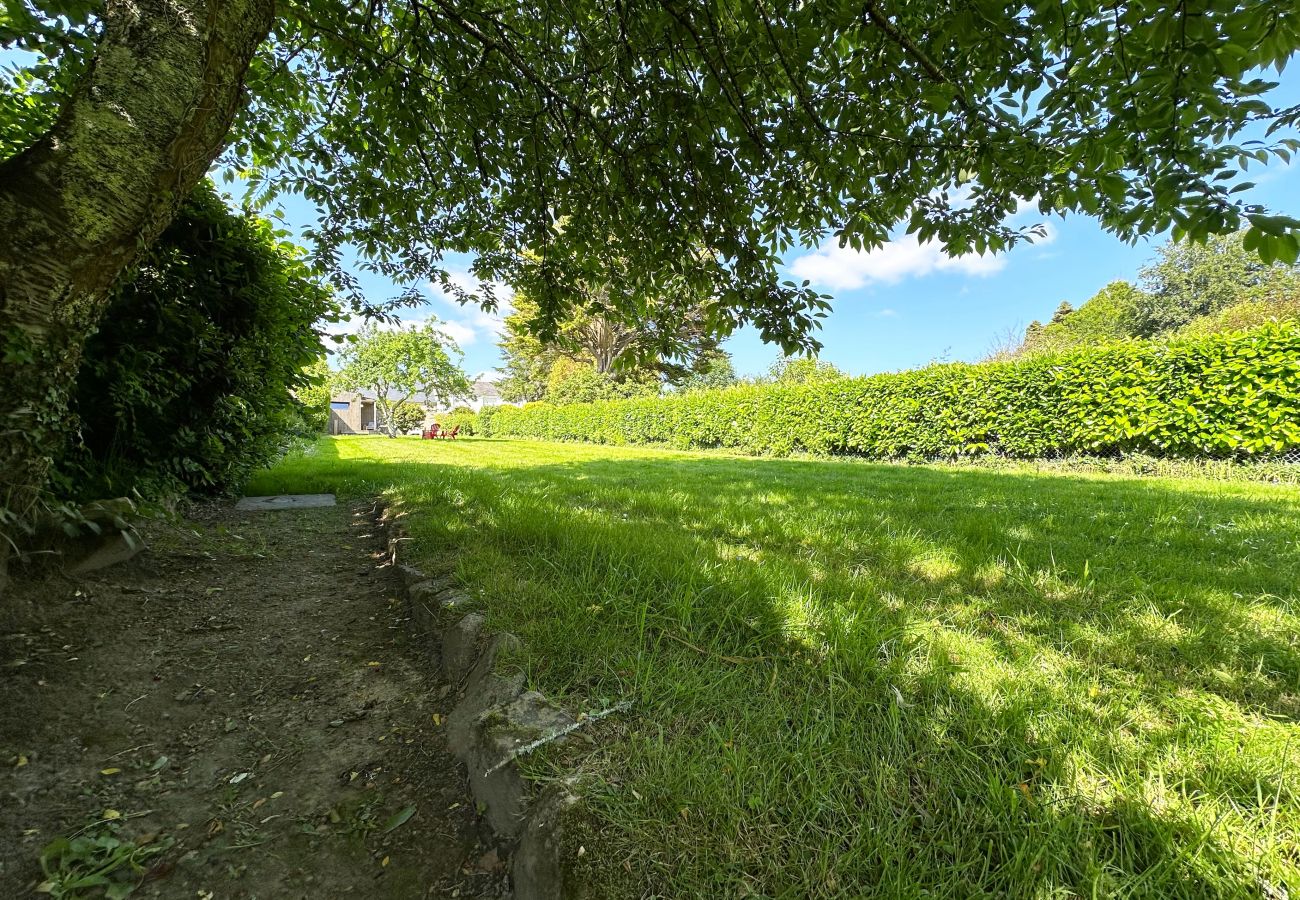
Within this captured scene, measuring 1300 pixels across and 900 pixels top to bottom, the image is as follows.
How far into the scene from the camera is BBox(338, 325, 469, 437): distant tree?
24.0 m

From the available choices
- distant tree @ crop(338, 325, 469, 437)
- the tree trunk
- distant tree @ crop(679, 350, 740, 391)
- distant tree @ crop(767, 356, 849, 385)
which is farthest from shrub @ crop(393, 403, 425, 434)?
the tree trunk

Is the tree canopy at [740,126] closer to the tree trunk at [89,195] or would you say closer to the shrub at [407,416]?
the tree trunk at [89,195]

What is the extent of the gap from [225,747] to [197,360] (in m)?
3.04

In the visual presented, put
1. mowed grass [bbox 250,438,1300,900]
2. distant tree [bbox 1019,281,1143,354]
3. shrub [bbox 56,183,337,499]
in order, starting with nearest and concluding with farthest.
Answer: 1. mowed grass [bbox 250,438,1300,900]
2. shrub [bbox 56,183,337,499]
3. distant tree [bbox 1019,281,1143,354]

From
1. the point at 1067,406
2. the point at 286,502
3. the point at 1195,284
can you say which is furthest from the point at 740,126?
the point at 1195,284

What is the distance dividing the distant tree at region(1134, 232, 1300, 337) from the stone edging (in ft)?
116

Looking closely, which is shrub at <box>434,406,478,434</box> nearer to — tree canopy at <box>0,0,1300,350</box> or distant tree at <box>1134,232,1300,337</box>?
tree canopy at <box>0,0,1300,350</box>

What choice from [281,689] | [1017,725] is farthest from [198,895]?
[1017,725]

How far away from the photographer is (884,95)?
8.43 ft

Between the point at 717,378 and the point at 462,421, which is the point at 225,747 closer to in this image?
the point at 462,421

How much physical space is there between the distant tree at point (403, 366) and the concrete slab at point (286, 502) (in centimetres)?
2096

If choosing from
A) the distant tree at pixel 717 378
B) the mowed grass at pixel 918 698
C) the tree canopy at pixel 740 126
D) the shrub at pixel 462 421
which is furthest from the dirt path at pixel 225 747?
the distant tree at pixel 717 378

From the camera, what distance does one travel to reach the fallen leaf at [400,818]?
1313 millimetres

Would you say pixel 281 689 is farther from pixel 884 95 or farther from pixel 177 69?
pixel 884 95
